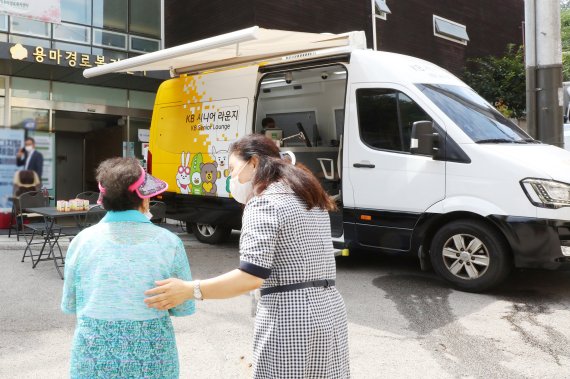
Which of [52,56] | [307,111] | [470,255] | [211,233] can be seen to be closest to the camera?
[470,255]

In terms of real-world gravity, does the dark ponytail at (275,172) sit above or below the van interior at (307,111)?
below

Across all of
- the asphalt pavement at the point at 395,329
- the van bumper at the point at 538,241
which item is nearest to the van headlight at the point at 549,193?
the van bumper at the point at 538,241

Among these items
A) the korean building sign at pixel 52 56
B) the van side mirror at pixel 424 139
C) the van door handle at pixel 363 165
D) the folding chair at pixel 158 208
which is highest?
the korean building sign at pixel 52 56

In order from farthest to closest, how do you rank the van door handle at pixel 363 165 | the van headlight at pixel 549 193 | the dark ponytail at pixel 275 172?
the van door handle at pixel 363 165
the van headlight at pixel 549 193
the dark ponytail at pixel 275 172

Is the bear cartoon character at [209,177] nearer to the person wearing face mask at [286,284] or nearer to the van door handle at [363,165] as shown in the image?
the van door handle at [363,165]

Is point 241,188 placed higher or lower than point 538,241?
higher

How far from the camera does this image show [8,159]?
11.8 m

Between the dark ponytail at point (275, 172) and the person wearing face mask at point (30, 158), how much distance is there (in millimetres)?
11127

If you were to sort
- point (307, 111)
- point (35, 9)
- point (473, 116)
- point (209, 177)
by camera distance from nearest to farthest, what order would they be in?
point (473, 116) → point (209, 177) → point (307, 111) → point (35, 9)

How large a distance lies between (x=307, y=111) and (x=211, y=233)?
9.75ft

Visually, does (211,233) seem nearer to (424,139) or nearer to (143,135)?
(424,139)

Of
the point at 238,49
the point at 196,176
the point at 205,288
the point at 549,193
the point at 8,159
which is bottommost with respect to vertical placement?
the point at 205,288

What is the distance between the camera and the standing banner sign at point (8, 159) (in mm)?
11648

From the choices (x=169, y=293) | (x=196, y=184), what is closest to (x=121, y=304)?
(x=169, y=293)
